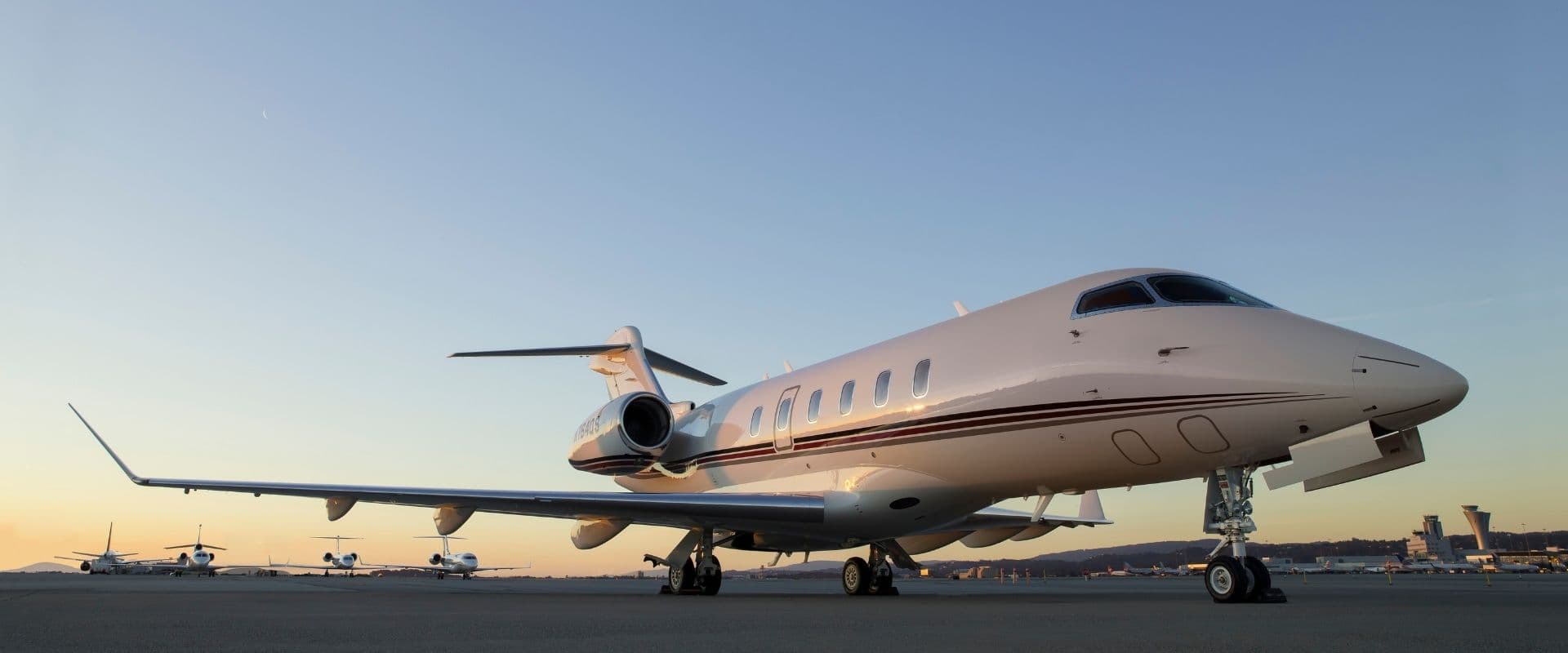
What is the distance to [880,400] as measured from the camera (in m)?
12.2

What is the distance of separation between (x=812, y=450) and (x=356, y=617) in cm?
674

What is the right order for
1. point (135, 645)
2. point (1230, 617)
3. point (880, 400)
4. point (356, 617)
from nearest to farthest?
point (135, 645) < point (1230, 617) < point (356, 617) < point (880, 400)

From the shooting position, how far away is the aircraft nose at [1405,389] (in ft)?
26.5

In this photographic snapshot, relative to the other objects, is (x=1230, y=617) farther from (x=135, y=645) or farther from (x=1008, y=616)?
(x=135, y=645)

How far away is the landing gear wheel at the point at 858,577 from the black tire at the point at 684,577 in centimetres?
259

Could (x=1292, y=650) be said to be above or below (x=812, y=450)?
below

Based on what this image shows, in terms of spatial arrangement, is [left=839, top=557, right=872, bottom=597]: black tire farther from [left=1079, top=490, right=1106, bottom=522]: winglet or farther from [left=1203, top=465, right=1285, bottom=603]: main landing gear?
[left=1203, top=465, right=1285, bottom=603]: main landing gear

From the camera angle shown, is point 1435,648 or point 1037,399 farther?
point 1037,399

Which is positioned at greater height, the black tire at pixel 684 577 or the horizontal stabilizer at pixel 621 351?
the horizontal stabilizer at pixel 621 351

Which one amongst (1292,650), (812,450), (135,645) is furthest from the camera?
(812,450)

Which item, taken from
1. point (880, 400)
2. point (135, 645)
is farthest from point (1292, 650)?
point (880, 400)

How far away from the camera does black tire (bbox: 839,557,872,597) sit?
15214mm

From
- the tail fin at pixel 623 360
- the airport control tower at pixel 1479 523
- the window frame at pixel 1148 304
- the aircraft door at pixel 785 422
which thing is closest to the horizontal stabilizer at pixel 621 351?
the tail fin at pixel 623 360

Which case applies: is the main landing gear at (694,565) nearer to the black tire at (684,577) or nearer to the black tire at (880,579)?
the black tire at (684,577)
